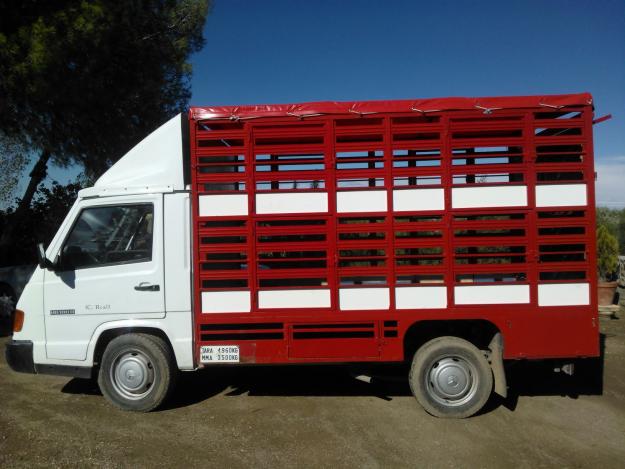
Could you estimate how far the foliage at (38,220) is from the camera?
12.6 metres

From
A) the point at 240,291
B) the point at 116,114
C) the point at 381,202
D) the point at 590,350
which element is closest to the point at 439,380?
the point at 590,350

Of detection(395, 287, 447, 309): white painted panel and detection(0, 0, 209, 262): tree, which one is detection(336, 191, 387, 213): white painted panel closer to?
detection(395, 287, 447, 309): white painted panel

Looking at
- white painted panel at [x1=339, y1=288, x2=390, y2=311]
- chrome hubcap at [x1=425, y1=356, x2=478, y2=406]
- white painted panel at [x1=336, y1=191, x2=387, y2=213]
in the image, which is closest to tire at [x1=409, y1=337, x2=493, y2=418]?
chrome hubcap at [x1=425, y1=356, x2=478, y2=406]

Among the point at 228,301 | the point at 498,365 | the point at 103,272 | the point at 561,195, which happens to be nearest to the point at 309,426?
the point at 228,301

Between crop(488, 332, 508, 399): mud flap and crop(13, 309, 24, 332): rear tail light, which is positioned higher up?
crop(13, 309, 24, 332): rear tail light

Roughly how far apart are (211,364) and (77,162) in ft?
29.2

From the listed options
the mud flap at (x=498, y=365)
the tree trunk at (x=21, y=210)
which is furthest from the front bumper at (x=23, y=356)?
the tree trunk at (x=21, y=210)

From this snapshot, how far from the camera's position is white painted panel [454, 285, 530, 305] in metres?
4.47

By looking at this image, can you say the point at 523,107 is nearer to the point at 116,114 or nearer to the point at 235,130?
the point at 235,130

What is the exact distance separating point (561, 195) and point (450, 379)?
2.11 meters

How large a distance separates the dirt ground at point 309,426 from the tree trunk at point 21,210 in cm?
757

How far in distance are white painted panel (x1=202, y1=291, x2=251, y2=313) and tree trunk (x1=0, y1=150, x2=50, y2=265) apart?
9.34 m

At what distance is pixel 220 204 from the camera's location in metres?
4.61

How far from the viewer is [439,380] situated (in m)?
4.59
